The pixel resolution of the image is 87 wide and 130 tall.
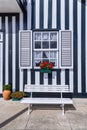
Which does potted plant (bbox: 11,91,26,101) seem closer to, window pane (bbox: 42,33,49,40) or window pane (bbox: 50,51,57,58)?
window pane (bbox: 50,51,57,58)

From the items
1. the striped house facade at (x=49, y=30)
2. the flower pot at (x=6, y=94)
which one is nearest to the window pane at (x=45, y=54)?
the striped house facade at (x=49, y=30)

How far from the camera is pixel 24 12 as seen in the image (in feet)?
25.1

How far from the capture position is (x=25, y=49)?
760cm

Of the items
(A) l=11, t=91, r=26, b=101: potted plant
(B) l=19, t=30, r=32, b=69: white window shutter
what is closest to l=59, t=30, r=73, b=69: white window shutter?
(B) l=19, t=30, r=32, b=69: white window shutter

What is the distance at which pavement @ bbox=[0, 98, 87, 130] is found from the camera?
500 centimetres

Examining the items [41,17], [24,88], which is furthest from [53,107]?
[41,17]

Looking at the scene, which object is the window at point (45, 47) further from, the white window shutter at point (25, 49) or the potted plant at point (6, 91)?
the potted plant at point (6, 91)

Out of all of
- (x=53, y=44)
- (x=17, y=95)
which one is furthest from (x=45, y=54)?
(x=17, y=95)

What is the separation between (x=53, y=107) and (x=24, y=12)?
3.35 metres

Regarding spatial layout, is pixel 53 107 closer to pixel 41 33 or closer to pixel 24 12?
pixel 41 33

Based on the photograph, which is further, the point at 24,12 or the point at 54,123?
the point at 24,12

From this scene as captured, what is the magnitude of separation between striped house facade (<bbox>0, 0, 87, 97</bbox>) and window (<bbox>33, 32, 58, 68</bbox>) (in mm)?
143

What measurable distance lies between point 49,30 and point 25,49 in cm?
104

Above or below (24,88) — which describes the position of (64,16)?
above
